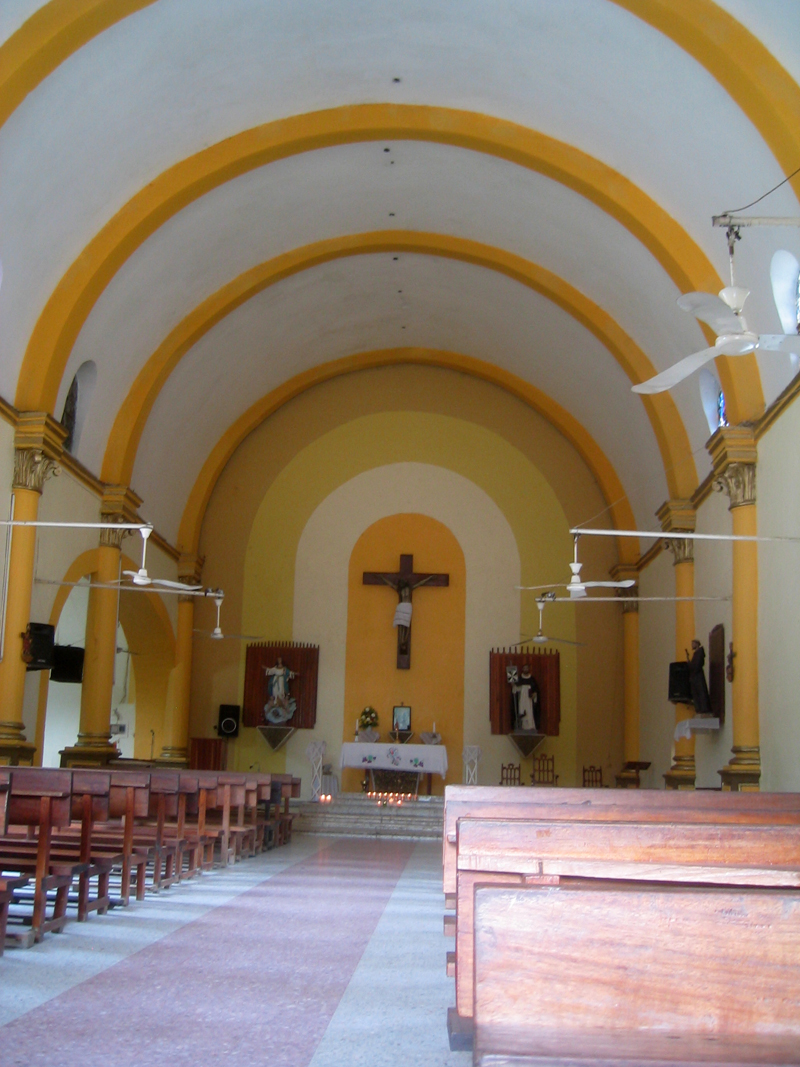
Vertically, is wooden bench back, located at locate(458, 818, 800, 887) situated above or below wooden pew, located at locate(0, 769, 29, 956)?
above

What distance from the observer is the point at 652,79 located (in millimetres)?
10422

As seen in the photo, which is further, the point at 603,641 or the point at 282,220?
the point at 603,641

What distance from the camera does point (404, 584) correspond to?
19484mm

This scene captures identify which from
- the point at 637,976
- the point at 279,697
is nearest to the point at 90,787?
the point at 637,976

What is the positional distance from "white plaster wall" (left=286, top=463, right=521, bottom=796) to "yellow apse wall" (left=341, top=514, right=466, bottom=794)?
5.8 inches

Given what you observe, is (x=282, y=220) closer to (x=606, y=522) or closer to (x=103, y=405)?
(x=103, y=405)

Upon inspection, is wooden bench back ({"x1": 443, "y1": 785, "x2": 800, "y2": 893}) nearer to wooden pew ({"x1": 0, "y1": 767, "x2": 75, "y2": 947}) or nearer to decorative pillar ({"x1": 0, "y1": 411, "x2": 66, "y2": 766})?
wooden pew ({"x1": 0, "y1": 767, "x2": 75, "y2": 947})

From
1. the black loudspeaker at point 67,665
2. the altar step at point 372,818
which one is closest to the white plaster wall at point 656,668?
the altar step at point 372,818

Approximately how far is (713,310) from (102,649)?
35.5 ft

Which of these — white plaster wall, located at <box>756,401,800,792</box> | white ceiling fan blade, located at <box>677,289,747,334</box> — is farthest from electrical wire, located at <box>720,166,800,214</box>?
white ceiling fan blade, located at <box>677,289,747,334</box>

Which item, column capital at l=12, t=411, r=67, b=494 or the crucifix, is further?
the crucifix

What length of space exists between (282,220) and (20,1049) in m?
12.8

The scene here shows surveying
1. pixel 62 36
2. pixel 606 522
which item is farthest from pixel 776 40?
pixel 606 522

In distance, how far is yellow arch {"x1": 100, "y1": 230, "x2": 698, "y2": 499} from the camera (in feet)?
48.2
